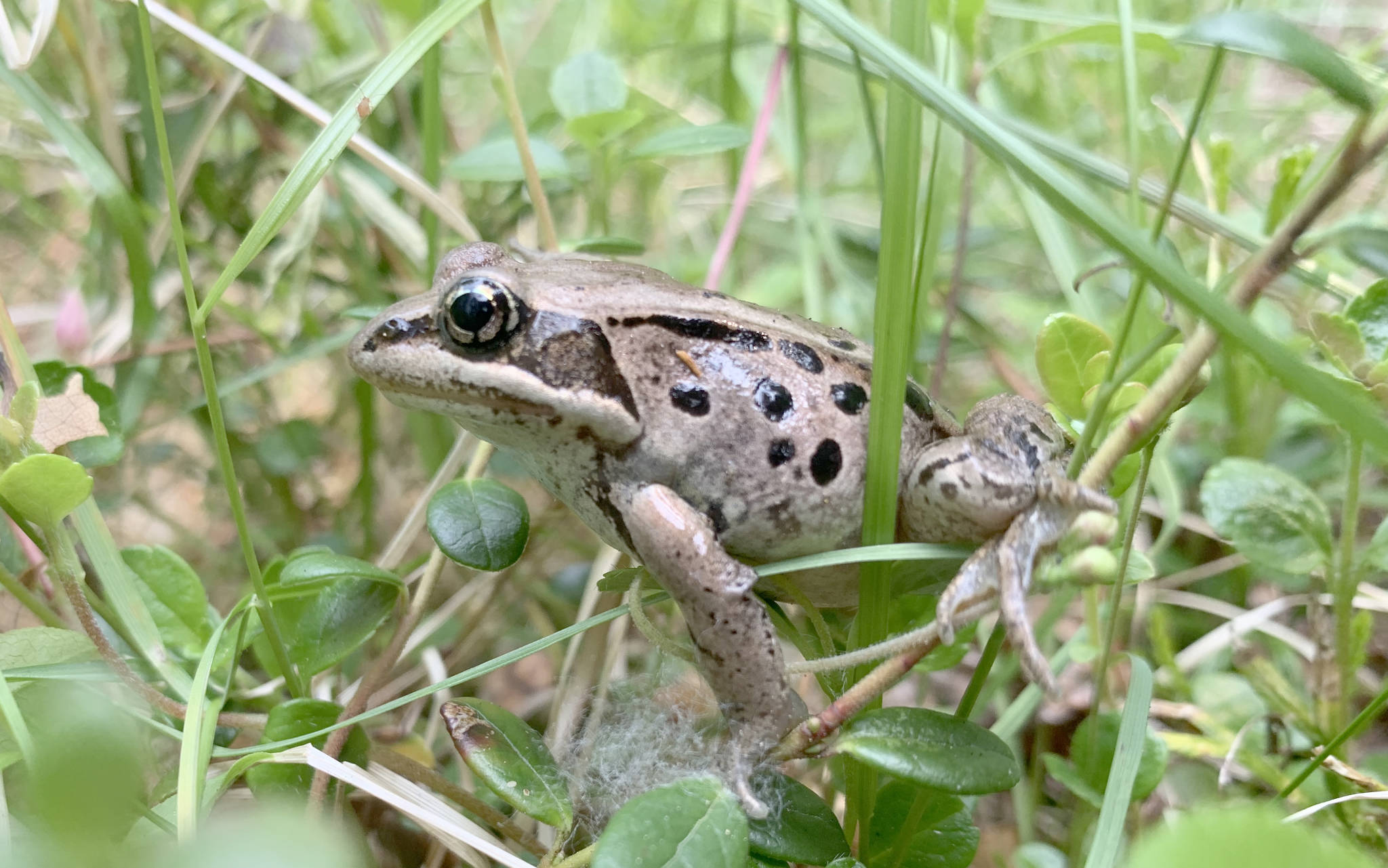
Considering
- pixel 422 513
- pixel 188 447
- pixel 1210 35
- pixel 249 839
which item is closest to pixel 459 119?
pixel 188 447

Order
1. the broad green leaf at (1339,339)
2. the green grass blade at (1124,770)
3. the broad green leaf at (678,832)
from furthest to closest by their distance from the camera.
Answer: the broad green leaf at (1339,339) < the green grass blade at (1124,770) < the broad green leaf at (678,832)

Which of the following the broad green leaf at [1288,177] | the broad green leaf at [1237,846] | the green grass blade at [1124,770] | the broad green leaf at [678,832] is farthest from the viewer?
the broad green leaf at [1288,177]

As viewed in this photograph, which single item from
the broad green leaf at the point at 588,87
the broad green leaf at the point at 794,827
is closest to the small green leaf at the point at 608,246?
the broad green leaf at the point at 588,87

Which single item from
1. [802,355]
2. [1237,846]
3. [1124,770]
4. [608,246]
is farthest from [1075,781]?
[608,246]

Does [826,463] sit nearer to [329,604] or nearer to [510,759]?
[510,759]

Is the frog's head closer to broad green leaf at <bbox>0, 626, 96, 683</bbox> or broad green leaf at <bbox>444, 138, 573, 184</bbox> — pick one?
broad green leaf at <bbox>444, 138, 573, 184</bbox>

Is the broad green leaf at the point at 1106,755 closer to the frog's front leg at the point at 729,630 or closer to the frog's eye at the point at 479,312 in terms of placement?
the frog's front leg at the point at 729,630
